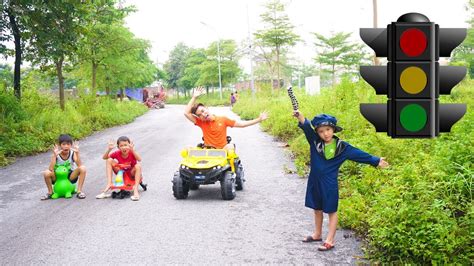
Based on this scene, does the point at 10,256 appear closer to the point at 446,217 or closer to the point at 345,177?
the point at 446,217

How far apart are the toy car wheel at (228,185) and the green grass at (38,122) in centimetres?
705

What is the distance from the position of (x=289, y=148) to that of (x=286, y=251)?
8.92m

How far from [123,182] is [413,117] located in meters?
6.75

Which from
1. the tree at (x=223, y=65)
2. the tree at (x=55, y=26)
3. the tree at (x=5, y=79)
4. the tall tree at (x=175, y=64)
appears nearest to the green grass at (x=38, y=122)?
the tree at (x=5, y=79)

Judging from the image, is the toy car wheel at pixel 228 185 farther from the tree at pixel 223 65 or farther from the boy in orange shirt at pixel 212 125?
the tree at pixel 223 65

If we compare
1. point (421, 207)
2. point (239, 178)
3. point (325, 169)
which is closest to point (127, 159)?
point (239, 178)

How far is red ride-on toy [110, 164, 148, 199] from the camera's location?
870cm

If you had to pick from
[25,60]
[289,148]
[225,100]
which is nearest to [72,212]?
[289,148]

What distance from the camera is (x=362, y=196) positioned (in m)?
6.98

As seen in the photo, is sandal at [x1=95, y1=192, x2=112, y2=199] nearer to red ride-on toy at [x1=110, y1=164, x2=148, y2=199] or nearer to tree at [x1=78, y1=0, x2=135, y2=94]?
red ride-on toy at [x1=110, y1=164, x2=148, y2=199]

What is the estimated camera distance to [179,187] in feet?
27.4

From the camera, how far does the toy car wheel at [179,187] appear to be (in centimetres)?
833

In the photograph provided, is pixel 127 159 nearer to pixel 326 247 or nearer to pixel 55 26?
pixel 326 247

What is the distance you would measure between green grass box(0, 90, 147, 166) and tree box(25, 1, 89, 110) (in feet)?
7.33
